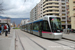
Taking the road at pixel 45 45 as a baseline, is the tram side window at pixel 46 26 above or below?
above

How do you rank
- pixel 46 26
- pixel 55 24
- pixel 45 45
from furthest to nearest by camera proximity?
pixel 46 26 → pixel 55 24 → pixel 45 45

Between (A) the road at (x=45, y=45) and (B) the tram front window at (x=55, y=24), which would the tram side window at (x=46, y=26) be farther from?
(A) the road at (x=45, y=45)

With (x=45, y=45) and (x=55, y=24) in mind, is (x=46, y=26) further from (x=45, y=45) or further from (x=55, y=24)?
(x=45, y=45)

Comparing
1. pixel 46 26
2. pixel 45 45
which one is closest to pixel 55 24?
pixel 46 26

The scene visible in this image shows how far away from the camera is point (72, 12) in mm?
33906

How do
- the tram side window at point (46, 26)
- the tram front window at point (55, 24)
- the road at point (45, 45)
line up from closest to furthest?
1. the road at point (45, 45)
2. the tram front window at point (55, 24)
3. the tram side window at point (46, 26)

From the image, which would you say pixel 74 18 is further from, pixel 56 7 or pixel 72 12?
pixel 56 7

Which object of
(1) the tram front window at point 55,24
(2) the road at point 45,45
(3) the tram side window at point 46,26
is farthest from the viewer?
(3) the tram side window at point 46,26

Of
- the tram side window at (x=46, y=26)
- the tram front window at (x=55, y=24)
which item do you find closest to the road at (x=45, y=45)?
the tram front window at (x=55, y=24)

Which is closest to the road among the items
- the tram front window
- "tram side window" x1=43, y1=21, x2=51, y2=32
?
the tram front window

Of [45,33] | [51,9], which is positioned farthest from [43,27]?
[51,9]

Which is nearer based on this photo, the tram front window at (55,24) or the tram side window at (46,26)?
the tram front window at (55,24)

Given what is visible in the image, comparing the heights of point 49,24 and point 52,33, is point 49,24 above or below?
above

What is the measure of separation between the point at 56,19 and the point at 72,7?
2446 cm
